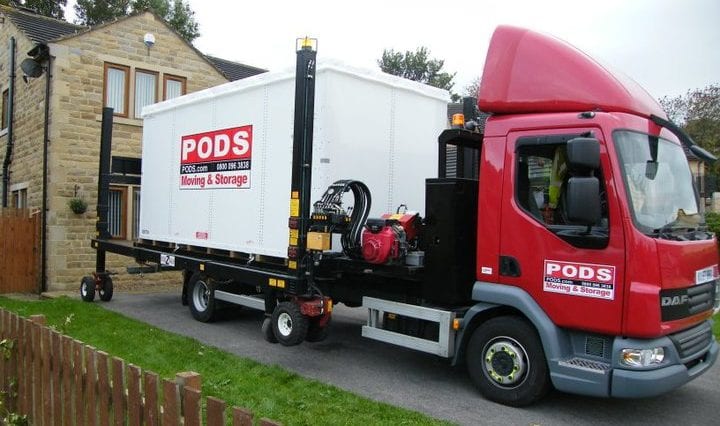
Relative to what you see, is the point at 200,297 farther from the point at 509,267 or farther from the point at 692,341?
the point at 692,341

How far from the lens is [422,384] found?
6230mm

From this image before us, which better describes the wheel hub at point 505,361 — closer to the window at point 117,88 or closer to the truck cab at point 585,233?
the truck cab at point 585,233

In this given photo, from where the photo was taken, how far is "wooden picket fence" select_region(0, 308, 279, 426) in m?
2.75

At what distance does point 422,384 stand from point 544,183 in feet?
8.10

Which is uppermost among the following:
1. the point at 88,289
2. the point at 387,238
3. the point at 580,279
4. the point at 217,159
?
the point at 217,159

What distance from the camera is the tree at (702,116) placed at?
3047 cm

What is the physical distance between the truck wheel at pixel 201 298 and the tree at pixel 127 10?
28.4 meters

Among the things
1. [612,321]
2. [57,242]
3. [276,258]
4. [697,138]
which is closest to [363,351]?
[276,258]

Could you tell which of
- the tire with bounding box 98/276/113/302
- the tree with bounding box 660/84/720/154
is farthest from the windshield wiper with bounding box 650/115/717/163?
the tree with bounding box 660/84/720/154

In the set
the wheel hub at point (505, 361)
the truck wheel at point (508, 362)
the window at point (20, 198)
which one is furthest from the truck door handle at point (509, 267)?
the window at point (20, 198)

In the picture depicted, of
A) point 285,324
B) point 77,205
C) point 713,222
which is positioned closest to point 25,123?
point 77,205

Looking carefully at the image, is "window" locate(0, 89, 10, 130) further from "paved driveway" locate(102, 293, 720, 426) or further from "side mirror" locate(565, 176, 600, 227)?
"side mirror" locate(565, 176, 600, 227)

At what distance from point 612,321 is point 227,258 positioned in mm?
5420

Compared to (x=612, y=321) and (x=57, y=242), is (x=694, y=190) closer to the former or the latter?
(x=612, y=321)
